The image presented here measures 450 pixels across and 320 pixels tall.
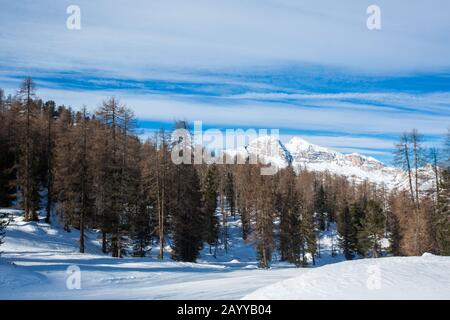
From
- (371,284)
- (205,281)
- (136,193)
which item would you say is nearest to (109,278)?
(205,281)

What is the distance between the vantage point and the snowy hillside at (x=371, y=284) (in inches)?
411

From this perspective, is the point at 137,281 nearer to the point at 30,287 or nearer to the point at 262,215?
the point at 30,287

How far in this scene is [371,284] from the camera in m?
11.4

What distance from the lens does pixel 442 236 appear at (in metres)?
34.9

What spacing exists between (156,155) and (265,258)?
14.4m

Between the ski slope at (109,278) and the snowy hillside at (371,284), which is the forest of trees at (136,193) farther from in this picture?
the snowy hillside at (371,284)

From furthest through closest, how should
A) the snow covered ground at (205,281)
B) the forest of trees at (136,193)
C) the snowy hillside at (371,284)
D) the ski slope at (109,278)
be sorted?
the forest of trees at (136,193)
the ski slope at (109,278)
the snow covered ground at (205,281)
the snowy hillside at (371,284)

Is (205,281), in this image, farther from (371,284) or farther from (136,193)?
(136,193)

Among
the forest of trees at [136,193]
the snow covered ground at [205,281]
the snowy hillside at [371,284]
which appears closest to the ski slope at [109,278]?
the snow covered ground at [205,281]

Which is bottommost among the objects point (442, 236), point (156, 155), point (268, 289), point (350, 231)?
point (350, 231)

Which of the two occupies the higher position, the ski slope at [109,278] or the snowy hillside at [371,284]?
the snowy hillside at [371,284]

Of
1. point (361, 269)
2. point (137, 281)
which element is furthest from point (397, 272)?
point (137, 281)

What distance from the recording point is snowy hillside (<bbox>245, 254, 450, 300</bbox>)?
10.4 metres

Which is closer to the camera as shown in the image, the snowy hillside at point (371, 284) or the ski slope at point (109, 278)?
the snowy hillside at point (371, 284)
